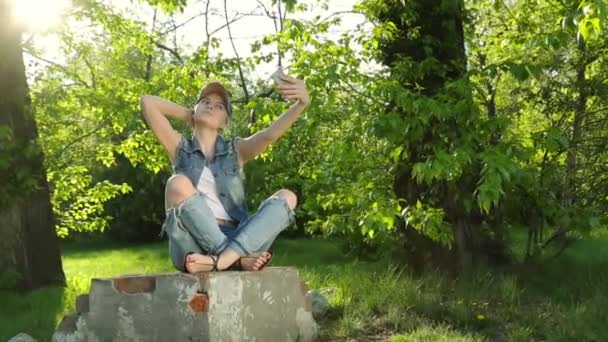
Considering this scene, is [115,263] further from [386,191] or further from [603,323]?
[603,323]

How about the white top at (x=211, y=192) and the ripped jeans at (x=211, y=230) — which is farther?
the white top at (x=211, y=192)

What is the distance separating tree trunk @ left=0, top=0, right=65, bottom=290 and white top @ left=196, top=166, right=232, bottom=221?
16.3 ft

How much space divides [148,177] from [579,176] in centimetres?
1558

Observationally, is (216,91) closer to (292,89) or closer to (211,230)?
(292,89)

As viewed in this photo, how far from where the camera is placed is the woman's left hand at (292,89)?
500cm

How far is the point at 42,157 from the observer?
9.55 meters

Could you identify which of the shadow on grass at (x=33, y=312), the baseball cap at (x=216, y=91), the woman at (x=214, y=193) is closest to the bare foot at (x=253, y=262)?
the woman at (x=214, y=193)

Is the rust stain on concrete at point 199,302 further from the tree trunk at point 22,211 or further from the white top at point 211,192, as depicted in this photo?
the tree trunk at point 22,211

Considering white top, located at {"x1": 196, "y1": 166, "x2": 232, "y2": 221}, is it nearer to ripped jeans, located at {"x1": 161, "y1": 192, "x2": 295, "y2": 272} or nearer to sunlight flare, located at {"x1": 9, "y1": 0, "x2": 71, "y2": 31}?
ripped jeans, located at {"x1": 161, "y1": 192, "x2": 295, "y2": 272}

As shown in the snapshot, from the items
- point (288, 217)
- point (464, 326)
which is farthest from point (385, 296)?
point (288, 217)

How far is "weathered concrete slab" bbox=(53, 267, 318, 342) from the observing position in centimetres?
443

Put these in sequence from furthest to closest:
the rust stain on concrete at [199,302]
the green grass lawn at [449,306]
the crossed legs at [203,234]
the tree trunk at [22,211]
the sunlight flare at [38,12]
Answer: the sunlight flare at [38,12] < the tree trunk at [22,211] < the green grass lawn at [449,306] < the crossed legs at [203,234] < the rust stain on concrete at [199,302]

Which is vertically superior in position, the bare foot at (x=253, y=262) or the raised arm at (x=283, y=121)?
the raised arm at (x=283, y=121)

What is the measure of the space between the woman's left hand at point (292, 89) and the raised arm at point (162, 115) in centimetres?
66
